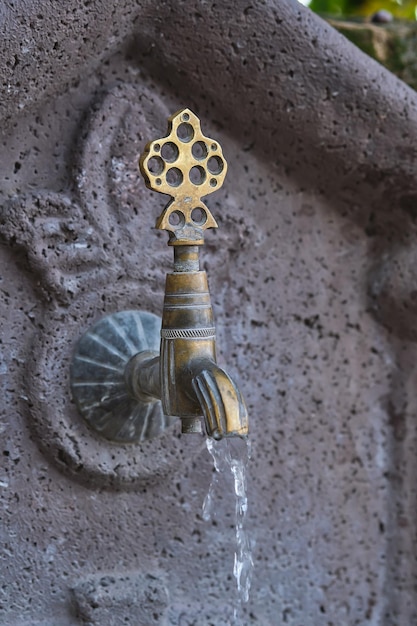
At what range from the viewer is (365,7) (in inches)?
80.5

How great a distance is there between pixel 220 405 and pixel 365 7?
165cm

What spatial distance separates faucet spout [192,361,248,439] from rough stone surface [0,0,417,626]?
22cm

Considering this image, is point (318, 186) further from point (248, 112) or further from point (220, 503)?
point (220, 503)

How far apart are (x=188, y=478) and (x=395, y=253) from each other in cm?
40

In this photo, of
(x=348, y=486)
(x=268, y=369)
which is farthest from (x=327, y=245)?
(x=348, y=486)

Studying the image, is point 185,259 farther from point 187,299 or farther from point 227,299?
point 227,299

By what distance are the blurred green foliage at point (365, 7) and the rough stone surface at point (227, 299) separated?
110cm

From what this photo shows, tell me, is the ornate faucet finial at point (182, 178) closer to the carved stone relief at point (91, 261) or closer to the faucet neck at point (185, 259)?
the faucet neck at point (185, 259)

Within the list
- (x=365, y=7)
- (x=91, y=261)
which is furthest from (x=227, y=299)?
(x=365, y=7)

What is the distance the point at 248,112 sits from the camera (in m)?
0.96

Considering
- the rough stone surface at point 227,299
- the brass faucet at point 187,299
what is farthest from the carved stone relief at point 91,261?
the brass faucet at point 187,299

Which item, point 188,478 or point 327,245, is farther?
point 327,245

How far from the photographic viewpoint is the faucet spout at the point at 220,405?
67 cm

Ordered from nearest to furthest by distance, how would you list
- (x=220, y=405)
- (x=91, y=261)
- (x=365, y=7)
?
1. (x=220, y=405)
2. (x=91, y=261)
3. (x=365, y=7)
